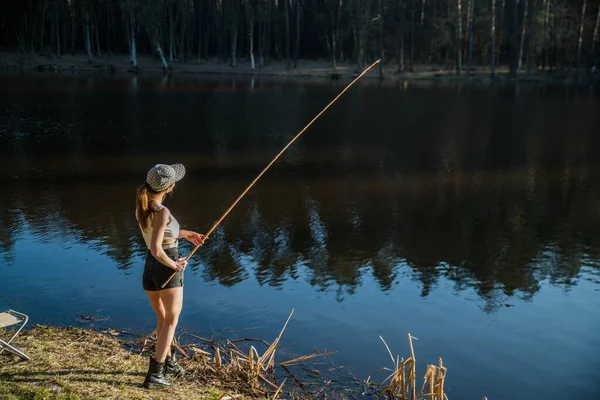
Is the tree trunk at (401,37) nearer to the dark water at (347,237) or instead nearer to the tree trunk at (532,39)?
the tree trunk at (532,39)

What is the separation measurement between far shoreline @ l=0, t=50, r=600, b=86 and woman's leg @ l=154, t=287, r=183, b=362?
48.9 m

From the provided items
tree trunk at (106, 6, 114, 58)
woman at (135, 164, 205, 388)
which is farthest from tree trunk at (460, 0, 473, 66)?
woman at (135, 164, 205, 388)

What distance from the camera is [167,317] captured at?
4.85m

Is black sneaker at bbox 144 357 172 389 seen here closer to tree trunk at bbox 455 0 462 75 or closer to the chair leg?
the chair leg

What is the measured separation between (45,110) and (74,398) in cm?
2421

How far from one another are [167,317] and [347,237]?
670cm

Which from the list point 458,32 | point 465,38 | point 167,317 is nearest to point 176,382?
point 167,317

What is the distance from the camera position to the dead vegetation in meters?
4.68

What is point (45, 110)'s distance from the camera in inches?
1045

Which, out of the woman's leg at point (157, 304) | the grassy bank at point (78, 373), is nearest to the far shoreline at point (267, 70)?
the grassy bank at point (78, 373)

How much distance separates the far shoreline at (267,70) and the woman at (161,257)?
160ft

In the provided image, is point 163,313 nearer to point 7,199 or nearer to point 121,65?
point 7,199

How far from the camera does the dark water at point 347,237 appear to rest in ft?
24.4

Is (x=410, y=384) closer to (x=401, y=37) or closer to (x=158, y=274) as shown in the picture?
(x=158, y=274)
